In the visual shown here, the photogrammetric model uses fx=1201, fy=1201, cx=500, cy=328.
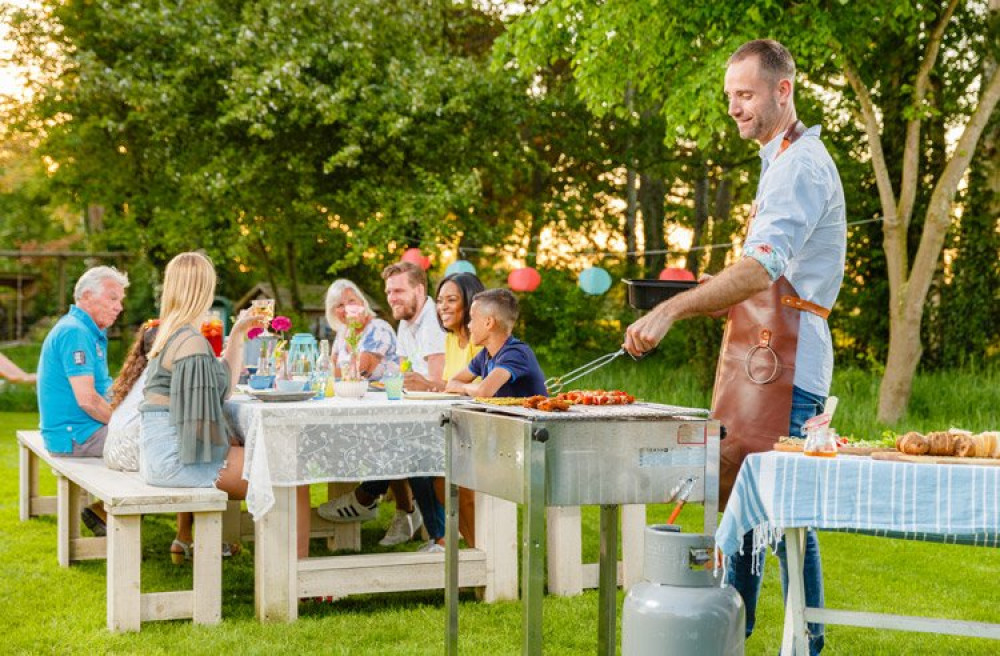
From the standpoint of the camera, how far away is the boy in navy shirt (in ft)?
16.2

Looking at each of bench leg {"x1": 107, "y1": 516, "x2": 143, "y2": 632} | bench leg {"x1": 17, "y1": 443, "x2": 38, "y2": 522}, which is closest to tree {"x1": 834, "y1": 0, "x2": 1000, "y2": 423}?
bench leg {"x1": 17, "y1": 443, "x2": 38, "y2": 522}

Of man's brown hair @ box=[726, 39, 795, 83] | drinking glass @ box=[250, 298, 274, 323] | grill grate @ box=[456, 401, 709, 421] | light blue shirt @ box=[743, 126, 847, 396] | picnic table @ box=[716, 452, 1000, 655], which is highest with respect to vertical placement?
man's brown hair @ box=[726, 39, 795, 83]

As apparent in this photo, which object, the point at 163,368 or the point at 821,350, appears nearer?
the point at 821,350

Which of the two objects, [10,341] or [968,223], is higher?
[968,223]

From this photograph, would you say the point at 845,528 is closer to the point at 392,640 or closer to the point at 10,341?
the point at 392,640

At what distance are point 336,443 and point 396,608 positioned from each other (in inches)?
33.0

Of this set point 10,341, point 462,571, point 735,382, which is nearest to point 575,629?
point 462,571

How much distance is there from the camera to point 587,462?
3.04m

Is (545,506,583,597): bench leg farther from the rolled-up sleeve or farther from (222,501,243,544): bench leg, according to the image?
the rolled-up sleeve

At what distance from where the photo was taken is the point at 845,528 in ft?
9.53

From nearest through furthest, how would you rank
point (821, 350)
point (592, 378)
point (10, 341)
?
1. point (821, 350)
2. point (592, 378)
3. point (10, 341)

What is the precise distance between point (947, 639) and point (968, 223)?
8.78 metres

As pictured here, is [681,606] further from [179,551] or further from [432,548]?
[179,551]

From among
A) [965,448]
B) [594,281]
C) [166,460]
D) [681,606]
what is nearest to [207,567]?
[166,460]
